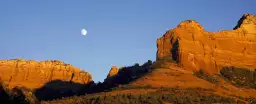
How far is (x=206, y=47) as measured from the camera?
146m

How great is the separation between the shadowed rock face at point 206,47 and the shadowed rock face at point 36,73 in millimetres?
39866

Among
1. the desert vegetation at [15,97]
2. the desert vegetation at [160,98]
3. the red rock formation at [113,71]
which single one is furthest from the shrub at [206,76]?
the desert vegetation at [15,97]

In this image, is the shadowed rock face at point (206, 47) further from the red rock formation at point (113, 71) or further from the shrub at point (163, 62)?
the red rock formation at point (113, 71)

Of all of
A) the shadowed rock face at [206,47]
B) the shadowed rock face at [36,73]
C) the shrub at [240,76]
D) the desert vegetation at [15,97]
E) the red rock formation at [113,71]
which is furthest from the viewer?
the red rock formation at [113,71]

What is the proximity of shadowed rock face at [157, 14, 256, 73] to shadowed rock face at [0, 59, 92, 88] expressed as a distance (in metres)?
39.9

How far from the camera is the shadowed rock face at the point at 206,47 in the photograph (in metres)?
141

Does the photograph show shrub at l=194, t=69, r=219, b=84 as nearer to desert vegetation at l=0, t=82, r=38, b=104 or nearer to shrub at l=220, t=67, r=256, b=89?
shrub at l=220, t=67, r=256, b=89

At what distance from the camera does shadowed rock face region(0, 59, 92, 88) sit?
169m

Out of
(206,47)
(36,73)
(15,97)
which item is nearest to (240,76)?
(206,47)

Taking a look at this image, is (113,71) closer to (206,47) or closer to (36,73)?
(36,73)

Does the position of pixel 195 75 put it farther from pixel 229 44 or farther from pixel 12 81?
pixel 12 81

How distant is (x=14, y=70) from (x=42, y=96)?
59.2 feet

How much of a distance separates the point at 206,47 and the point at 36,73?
192 ft

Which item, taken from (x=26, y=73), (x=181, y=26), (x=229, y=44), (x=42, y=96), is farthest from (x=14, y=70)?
(x=229, y=44)
